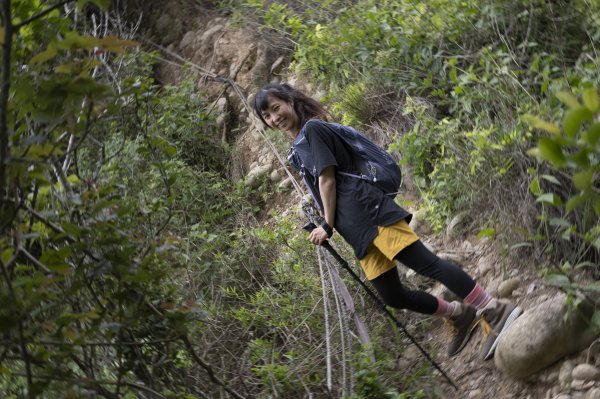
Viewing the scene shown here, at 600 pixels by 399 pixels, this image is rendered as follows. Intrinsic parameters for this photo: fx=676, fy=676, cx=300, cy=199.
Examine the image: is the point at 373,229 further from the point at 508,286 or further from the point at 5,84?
the point at 5,84

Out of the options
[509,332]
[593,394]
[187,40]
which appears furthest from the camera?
[187,40]

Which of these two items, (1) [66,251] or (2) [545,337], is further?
(2) [545,337]

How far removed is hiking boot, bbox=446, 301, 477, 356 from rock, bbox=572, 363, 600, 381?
27.2 inches

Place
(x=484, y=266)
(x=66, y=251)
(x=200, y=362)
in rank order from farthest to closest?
(x=484, y=266), (x=200, y=362), (x=66, y=251)

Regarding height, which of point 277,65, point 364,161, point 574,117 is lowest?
point 277,65

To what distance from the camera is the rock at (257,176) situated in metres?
6.51

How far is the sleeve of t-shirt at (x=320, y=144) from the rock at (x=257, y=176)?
10.1ft

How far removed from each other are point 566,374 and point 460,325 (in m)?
0.68

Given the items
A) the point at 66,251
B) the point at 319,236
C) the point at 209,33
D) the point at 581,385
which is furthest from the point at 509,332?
the point at 209,33

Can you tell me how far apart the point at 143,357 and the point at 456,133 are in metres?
2.75

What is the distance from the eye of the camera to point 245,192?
6426 millimetres

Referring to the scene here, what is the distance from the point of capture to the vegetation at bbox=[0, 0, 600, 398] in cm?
170

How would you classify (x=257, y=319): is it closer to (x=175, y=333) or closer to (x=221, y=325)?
(x=221, y=325)

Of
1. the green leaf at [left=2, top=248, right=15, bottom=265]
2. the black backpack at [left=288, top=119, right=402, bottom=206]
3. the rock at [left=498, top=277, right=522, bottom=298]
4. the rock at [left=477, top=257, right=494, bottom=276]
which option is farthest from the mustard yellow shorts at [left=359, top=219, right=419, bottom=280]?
the green leaf at [left=2, top=248, right=15, bottom=265]
